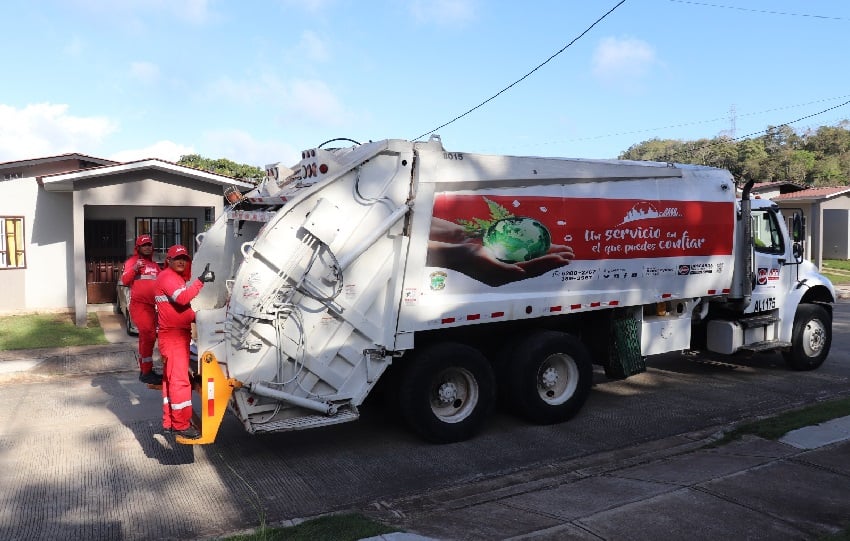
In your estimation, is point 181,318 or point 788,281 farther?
point 788,281

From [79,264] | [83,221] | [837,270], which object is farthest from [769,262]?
[837,270]

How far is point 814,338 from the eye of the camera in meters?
10.0

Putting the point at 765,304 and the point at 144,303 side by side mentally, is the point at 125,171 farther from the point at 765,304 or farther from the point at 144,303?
the point at 765,304

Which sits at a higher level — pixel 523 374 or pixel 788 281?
pixel 788 281

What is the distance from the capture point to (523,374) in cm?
729

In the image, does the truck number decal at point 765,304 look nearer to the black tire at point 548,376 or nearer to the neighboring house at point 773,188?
the black tire at point 548,376

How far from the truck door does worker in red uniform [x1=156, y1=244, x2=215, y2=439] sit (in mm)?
6844

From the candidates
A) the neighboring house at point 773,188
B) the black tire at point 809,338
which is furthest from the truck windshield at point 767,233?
the neighboring house at point 773,188

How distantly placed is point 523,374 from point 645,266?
2027mm

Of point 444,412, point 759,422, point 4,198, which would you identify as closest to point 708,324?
point 759,422

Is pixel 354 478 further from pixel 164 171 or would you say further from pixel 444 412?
pixel 164 171

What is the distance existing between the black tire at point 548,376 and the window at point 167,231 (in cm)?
1126

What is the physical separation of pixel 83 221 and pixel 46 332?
2520mm

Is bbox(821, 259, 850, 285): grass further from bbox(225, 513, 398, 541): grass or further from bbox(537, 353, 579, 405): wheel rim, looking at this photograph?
bbox(225, 513, 398, 541): grass
